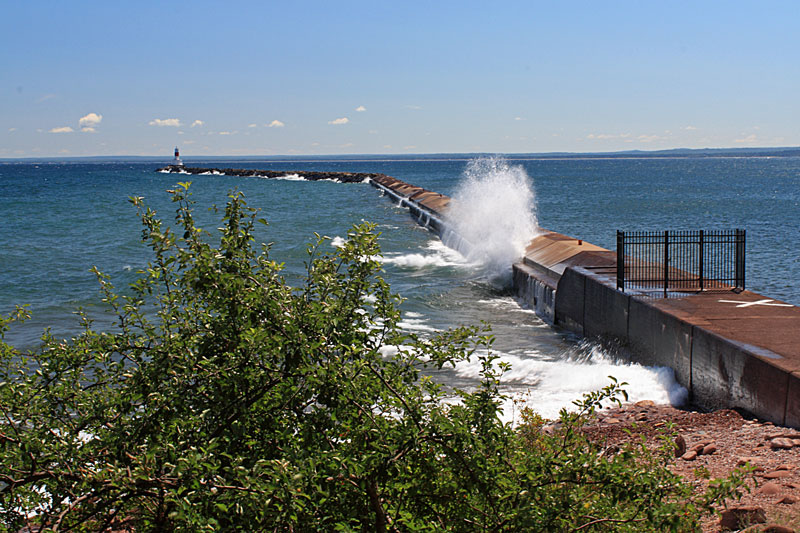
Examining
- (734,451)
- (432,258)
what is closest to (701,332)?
(734,451)

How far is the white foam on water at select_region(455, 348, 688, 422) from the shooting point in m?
9.62

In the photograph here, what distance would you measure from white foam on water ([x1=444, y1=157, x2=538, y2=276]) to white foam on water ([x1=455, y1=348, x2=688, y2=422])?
358 inches

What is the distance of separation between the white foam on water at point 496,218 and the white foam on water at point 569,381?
29.8ft

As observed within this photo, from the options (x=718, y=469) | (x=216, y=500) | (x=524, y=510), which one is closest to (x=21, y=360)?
(x=216, y=500)

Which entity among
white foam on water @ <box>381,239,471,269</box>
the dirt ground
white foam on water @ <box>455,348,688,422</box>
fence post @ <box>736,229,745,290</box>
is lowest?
white foam on water @ <box>381,239,471,269</box>

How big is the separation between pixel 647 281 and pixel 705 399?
3.53 m

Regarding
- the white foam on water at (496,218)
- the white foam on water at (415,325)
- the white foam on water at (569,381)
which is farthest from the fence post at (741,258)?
the white foam on water at (496,218)

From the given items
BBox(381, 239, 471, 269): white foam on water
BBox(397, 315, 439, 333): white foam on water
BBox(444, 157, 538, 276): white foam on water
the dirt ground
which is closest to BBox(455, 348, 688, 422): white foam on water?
the dirt ground

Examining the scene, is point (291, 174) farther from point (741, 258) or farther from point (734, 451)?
point (734, 451)

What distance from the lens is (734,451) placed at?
6.71 m

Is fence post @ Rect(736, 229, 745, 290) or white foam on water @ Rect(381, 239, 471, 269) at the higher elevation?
fence post @ Rect(736, 229, 745, 290)

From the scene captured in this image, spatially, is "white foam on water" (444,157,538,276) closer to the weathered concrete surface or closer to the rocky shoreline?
the weathered concrete surface

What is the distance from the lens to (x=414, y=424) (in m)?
3.29

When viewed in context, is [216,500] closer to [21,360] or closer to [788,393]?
[21,360]
